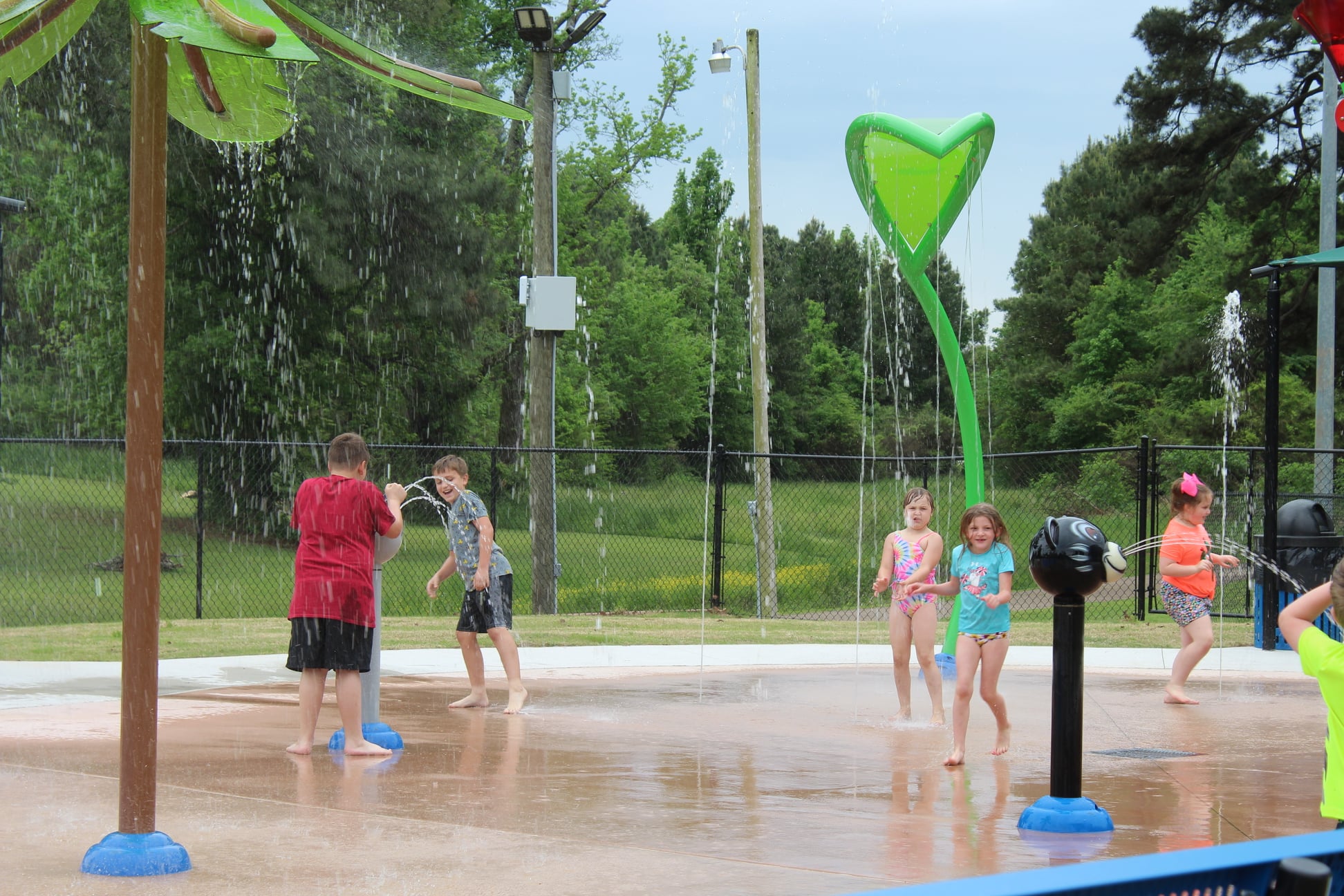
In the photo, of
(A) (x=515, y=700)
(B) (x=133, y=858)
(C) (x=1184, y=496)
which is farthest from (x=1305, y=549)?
(B) (x=133, y=858)

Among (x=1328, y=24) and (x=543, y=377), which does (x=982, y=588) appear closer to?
(x=1328, y=24)

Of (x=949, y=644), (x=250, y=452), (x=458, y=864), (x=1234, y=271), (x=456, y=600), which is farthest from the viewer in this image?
(x=1234, y=271)

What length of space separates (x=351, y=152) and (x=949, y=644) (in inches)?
727

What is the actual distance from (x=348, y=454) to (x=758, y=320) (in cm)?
1299

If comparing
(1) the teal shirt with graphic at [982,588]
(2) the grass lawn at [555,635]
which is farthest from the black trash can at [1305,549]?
(1) the teal shirt with graphic at [982,588]

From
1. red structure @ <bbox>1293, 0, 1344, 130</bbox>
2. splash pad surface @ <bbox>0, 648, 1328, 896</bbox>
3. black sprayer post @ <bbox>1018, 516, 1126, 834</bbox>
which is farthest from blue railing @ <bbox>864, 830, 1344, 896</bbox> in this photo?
red structure @ <bbox>1293, 0, 1344, 130</bbox>

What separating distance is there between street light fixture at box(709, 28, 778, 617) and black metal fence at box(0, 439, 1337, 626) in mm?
195

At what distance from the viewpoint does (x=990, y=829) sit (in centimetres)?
544

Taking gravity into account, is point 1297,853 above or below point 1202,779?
above

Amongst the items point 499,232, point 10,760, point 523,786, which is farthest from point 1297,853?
point 499,232

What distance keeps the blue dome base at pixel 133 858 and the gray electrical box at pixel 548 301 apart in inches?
447

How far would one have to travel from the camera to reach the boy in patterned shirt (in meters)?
8.22

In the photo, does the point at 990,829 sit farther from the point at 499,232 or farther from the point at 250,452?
the point at 499,232

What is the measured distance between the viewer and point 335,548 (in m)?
6.64
